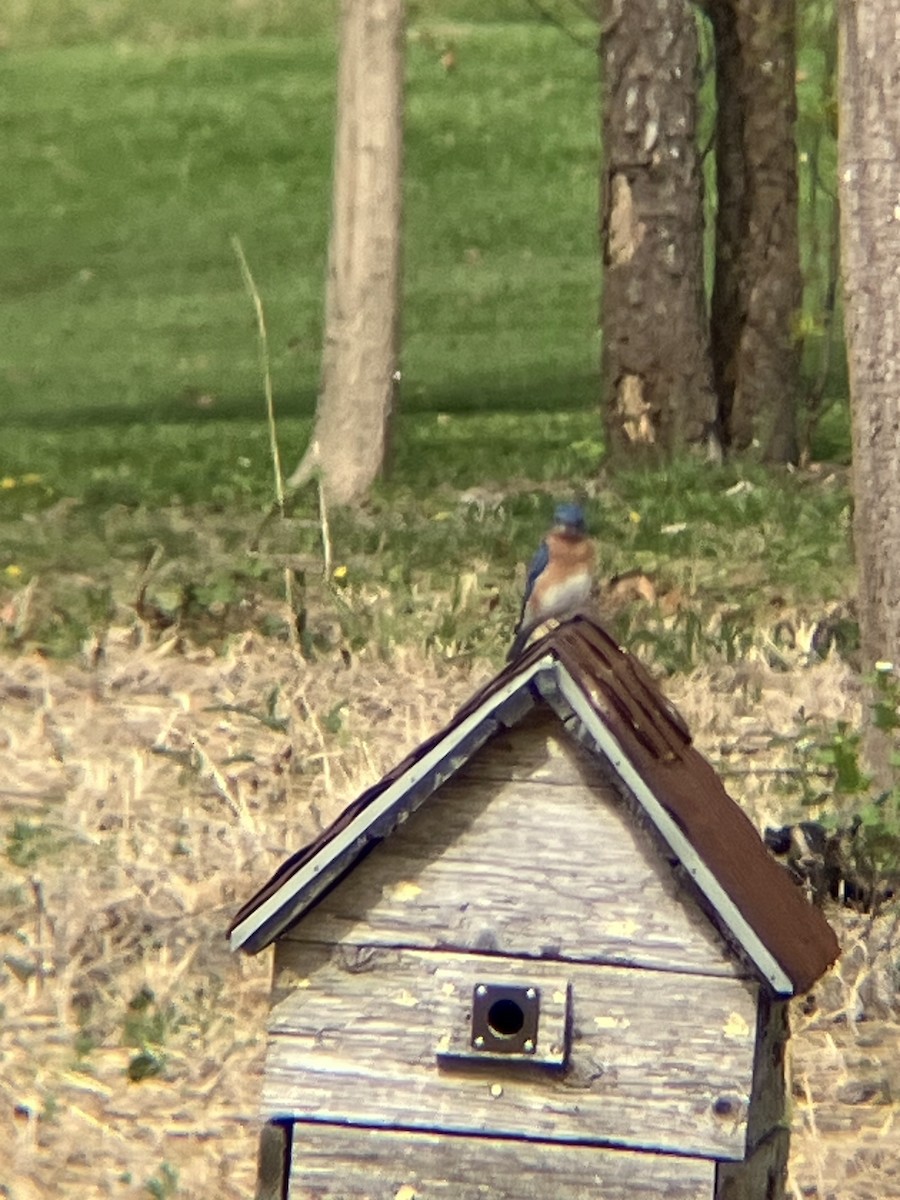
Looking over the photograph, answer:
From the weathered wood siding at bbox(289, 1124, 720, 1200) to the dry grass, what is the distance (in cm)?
166

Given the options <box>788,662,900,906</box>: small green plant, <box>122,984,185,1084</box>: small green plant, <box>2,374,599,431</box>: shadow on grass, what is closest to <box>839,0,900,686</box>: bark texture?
<box>788,662,900,906</box>: small green plant

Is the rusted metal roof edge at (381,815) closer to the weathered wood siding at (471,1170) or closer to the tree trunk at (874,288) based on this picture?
the weathered wood siding at (471,1170)

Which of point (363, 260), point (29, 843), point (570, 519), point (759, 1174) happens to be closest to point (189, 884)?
point (29, 843)

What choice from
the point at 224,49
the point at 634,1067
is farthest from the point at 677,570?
the point at 224,49

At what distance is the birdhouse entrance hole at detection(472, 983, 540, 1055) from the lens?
321cm

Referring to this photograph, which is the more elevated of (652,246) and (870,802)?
(652,246)

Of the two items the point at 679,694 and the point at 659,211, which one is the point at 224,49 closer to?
the point at 659,211

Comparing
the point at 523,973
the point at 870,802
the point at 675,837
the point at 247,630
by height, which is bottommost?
the point at 247,630

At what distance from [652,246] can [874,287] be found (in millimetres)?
6262

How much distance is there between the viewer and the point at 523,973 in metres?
3.24

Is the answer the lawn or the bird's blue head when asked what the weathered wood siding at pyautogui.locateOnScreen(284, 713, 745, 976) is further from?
the bird's blue head

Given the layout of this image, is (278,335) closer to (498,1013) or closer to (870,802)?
(870,802)

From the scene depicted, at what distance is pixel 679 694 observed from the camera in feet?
25.3

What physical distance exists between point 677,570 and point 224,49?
22753mm
